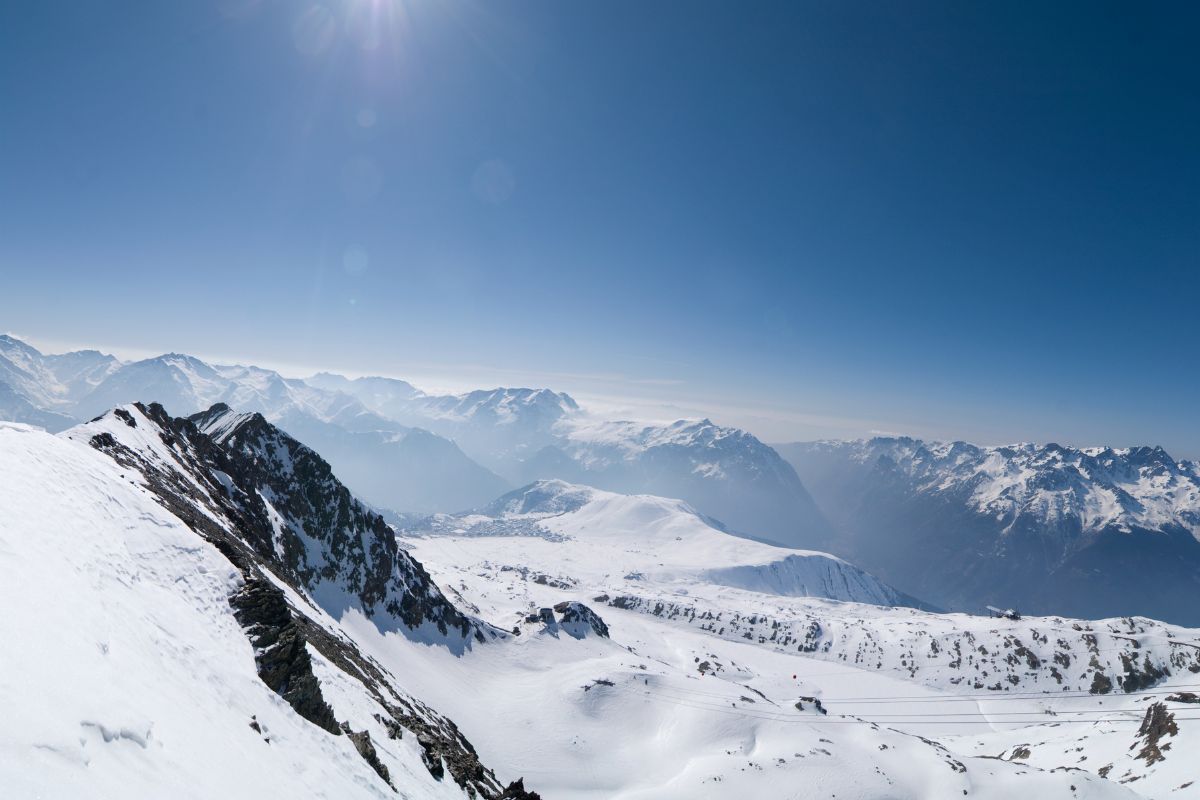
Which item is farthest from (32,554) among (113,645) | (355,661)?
(355,661)

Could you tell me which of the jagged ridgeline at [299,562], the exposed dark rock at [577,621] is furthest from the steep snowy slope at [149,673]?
the exposed dark rock at [577,621]

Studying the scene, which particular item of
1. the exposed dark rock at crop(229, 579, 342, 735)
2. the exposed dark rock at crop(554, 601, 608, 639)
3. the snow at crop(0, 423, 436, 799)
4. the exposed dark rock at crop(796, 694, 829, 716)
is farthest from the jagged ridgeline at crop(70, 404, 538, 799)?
the exposed dark rock at crop(796, 694, 829, 716)

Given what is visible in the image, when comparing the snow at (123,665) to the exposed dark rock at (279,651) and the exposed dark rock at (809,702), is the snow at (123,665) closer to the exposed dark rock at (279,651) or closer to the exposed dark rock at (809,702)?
the exposed dark rock at (279,651)

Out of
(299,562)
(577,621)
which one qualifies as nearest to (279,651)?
(299,562)

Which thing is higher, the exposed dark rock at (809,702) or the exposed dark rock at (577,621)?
the exposed dark rock at (577,621)

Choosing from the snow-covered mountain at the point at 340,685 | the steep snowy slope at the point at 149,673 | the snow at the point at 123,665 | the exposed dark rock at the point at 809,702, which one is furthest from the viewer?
the exposed dark rock at the point at 809,702

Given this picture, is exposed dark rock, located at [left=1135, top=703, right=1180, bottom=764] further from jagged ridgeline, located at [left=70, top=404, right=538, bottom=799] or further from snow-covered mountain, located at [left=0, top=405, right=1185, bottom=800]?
jagged ridgeline, located at [left=70, top=404, right=538, bottom=799]

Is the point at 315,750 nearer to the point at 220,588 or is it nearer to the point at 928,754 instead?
the point at 220,588
